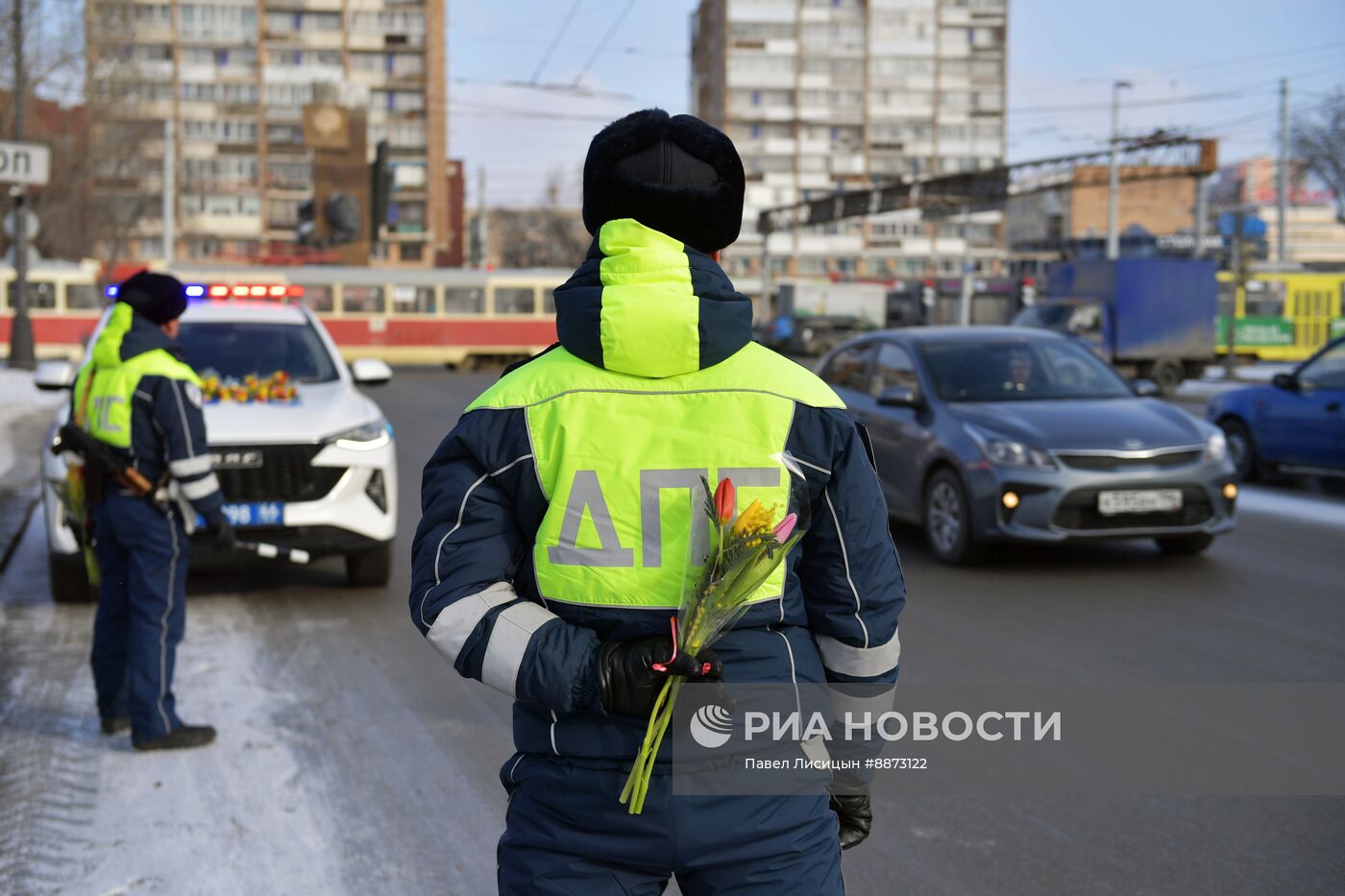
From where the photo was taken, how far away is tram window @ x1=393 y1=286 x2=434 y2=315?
44.9 metres

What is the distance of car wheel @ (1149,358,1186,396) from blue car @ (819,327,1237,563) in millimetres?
21970

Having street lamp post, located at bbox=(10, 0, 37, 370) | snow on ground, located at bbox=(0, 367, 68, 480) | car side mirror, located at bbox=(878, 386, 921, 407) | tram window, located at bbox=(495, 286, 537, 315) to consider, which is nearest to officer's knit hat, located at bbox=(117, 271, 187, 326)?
car side mirror, located at bbox=(878, 386, 921, 407)

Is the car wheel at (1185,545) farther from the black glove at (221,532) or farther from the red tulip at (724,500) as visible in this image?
the red tulip at (724,500)

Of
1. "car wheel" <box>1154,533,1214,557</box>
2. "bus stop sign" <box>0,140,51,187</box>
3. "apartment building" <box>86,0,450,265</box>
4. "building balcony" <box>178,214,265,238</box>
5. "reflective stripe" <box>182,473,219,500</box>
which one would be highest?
"apartment building" <box>86,0,450,265</box>

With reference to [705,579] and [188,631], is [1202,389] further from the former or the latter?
[705,579]

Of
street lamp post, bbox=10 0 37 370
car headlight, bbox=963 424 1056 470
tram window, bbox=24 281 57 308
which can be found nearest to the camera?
car headlight, bbox=963 424 1056 470

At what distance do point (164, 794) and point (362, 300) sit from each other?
41.2 meters

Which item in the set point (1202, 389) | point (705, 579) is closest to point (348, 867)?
point (705, 579)

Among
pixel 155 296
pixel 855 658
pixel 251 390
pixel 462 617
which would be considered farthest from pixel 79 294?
pixel 855 658

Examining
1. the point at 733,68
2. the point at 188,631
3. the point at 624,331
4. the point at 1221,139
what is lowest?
the point at 188,631

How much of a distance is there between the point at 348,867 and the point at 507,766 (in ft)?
6.97

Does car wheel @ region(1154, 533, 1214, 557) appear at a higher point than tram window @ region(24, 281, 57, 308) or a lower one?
lower

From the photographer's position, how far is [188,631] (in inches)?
306

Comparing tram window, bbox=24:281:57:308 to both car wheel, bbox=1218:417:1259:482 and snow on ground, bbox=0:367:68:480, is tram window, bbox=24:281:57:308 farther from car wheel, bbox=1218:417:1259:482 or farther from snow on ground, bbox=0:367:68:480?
car wheel, bbox=1218:417:1259:482
